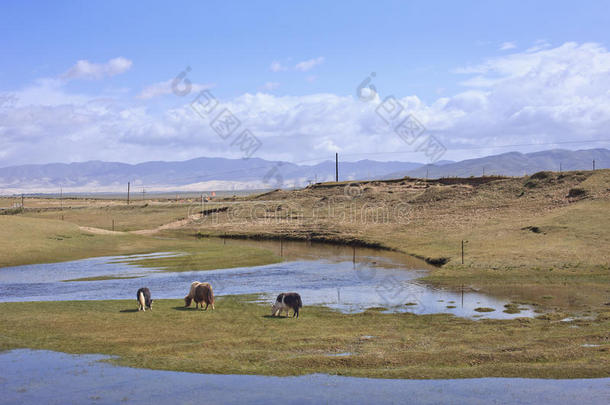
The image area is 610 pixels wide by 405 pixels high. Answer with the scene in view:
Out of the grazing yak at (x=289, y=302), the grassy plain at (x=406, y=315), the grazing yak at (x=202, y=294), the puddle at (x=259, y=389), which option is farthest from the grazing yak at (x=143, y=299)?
the puddle at (x=259, y=389)

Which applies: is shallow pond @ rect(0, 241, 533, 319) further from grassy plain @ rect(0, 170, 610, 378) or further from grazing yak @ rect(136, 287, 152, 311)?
grazing yak @ rect(136, 287, 152, 311)

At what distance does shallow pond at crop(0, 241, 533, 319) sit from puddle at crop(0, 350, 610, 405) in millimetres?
10198

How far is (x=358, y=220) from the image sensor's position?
81.9 metres

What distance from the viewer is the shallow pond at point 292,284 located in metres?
30.1

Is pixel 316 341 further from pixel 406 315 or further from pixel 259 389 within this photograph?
pixel 406 315

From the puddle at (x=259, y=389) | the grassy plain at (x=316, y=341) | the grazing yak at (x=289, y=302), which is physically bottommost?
the puddle at (x=259, y=389)

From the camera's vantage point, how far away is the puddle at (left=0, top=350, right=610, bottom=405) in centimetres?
1520

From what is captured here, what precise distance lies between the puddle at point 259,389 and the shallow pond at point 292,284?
33.5ft

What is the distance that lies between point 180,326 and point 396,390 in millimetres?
10881

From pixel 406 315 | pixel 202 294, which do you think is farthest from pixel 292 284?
pixel 406 315

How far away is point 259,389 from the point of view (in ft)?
52.5

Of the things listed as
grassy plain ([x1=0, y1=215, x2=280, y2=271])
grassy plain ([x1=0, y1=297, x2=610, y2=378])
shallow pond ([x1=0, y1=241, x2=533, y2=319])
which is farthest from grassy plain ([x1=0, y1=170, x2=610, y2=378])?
shallow pond ([x1=0, y1=241, x2=533, y2=319])

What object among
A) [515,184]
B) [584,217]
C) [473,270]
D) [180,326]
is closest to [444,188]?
[515,184]

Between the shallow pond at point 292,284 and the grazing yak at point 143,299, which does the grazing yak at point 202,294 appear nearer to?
the grazing yak at point 143,299
